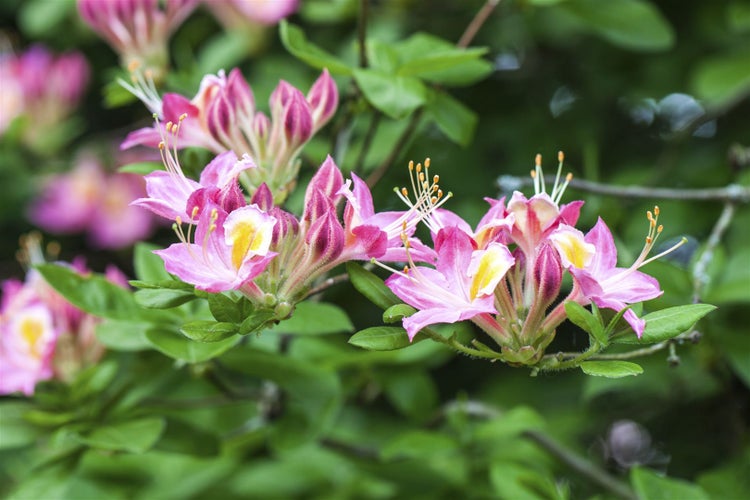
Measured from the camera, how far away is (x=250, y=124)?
4.07 feet

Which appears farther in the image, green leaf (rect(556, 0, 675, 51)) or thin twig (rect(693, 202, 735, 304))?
green leaf (rect(556, 0, 675, 51))

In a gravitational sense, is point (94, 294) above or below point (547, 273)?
below

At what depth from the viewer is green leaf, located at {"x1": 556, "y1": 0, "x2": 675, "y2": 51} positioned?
5.60ft

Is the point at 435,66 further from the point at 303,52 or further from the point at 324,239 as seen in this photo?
the point at 324,239

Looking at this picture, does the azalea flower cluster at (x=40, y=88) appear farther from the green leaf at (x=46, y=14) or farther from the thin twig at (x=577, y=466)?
the thin twig at (x=577, y=466)

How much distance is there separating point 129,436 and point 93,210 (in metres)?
1.71

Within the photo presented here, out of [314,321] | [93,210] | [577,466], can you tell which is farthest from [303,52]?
[93,210]

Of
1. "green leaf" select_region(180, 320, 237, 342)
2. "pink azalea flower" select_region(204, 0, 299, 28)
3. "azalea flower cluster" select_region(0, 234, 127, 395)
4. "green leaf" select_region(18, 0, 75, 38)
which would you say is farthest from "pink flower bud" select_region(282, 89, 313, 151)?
"green leaf" select_region(18, 0, 75, 38)

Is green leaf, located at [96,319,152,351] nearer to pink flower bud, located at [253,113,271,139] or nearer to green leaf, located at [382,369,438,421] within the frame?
pink flower bud, located at [253,113,271,139]

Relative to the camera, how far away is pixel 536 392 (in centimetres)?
229

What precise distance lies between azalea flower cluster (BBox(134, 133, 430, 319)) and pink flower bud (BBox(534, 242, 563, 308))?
14 cm

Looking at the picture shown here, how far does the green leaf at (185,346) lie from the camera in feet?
3.90

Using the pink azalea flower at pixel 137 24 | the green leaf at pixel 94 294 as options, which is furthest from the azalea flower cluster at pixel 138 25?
the green leaf at pixel 94 294

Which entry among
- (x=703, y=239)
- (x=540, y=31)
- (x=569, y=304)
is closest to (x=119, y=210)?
(x=540, y=31)
